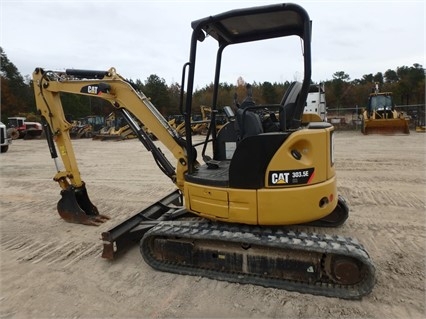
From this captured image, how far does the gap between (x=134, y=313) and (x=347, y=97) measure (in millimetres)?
43568

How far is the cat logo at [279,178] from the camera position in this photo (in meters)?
3.24

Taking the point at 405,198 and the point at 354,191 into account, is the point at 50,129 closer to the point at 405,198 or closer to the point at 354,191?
the point at 354,191

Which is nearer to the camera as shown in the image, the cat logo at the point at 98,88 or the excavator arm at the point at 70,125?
the excavator arm at the point at 70,125

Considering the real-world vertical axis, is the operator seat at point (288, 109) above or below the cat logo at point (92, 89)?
below

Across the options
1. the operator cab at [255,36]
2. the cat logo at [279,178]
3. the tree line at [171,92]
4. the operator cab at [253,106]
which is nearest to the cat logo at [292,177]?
the cat logo at [279,178]

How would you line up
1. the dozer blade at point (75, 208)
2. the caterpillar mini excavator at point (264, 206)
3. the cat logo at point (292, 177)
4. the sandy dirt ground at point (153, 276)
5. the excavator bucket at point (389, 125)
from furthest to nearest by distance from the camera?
the excavator bucket at point (389, 125) → the dozer blade at point (75, 208) → the cat logo at point (292, 177) → the caterpillar mini excavator at point (264, 206) → the sandy dirt ground at point (153, 276)

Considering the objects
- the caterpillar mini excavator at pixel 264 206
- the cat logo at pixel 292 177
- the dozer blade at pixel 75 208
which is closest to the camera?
the caterpillar mini excavator at pixel 264 206

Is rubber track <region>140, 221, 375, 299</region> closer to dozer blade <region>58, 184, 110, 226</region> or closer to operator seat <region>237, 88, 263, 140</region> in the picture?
operator seat <region>237, 88, 263, 140</region>

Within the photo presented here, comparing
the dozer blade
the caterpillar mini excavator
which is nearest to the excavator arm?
the dozer blade

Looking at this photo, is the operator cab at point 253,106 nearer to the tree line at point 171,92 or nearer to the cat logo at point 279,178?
the cat logo at point 279,178

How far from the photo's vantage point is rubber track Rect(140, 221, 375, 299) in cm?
297

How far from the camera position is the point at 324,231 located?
4.50 m

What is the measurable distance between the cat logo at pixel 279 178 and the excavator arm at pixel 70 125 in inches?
59.2

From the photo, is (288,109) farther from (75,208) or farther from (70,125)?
(75,208)
